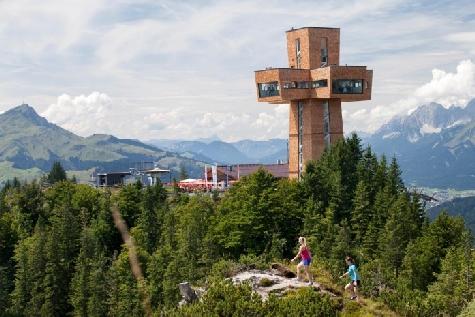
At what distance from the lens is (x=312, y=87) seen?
111438 millimetres

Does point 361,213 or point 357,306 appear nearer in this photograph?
point 357,306

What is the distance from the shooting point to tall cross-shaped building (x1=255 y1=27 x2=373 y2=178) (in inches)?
4306

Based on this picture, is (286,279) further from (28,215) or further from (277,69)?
(28,215)

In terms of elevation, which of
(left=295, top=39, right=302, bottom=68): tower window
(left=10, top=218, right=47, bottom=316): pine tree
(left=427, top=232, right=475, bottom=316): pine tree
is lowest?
(left=10, top=218, right=47, bottom=316): pine tree

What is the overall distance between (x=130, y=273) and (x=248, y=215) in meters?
28.0

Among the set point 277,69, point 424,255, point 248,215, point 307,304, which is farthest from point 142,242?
point 307,304

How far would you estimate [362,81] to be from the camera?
111m

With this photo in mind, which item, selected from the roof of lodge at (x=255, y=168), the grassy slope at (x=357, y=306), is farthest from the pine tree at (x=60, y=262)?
the grassy slope at (x=357, y=306)

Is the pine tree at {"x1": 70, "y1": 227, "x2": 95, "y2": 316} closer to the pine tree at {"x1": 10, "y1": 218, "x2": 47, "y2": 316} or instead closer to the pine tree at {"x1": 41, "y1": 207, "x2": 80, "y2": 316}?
the pine tree at {"x1": 41, "y1": 207, "x2": 80, "y2": 316}

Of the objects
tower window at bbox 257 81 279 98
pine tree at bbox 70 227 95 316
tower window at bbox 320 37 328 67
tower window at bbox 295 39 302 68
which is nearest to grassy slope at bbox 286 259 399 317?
pine tree at bbox 70 227 95 316

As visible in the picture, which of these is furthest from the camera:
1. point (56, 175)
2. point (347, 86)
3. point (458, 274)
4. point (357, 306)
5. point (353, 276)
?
point (56, 175)

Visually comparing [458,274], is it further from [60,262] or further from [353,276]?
[60,262]

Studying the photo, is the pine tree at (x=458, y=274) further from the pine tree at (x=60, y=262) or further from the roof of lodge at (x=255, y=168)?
the roof of lodge at (x=255, y=168)

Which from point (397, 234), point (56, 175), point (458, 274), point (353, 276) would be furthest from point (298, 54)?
point (56, 175)
